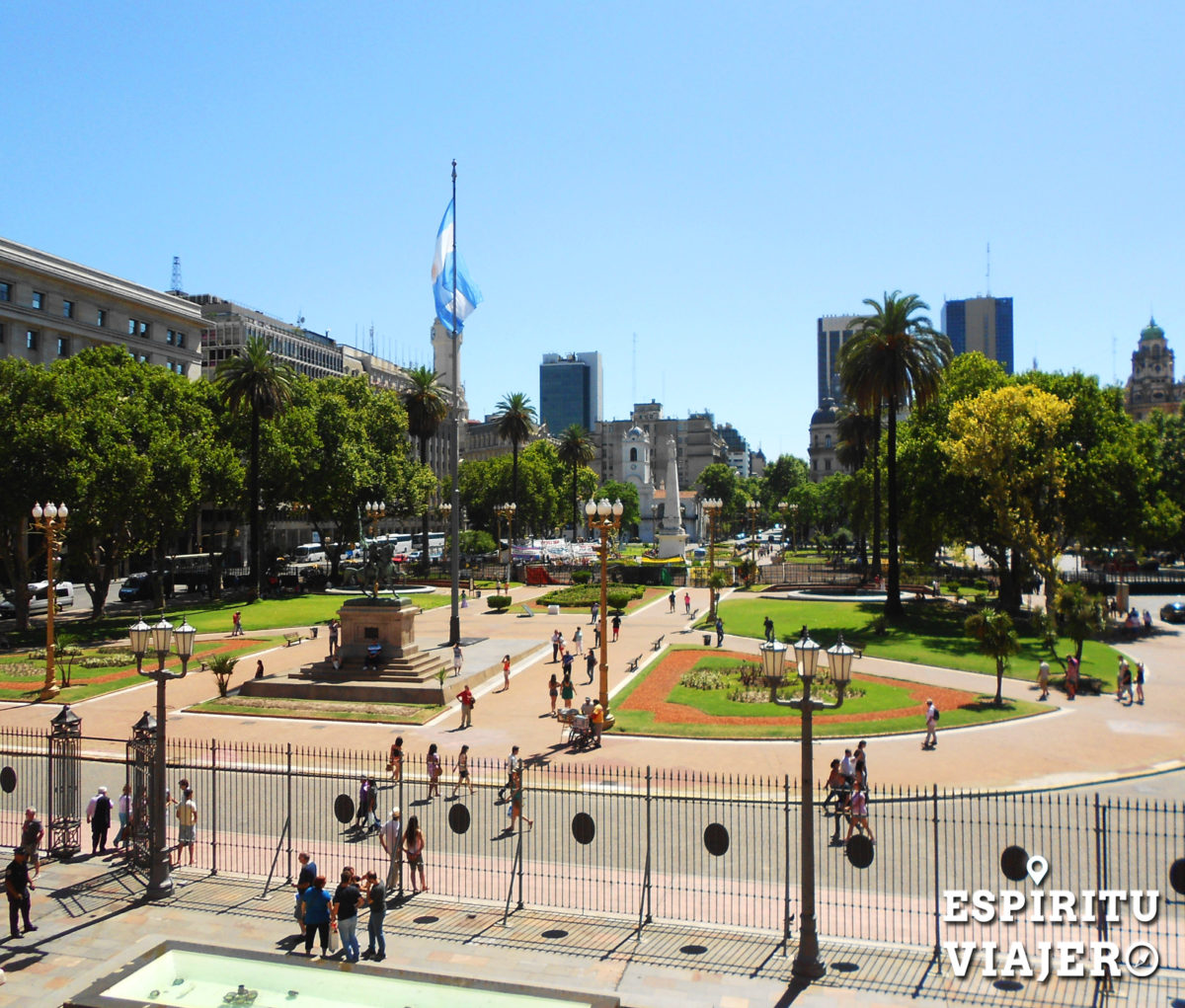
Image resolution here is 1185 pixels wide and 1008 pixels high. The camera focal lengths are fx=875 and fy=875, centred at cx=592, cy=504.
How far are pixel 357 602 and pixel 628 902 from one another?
20.4 metres

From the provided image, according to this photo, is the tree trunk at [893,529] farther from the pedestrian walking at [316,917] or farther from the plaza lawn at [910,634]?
the pedestrian walking at [316,917]

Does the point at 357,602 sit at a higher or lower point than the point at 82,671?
higher

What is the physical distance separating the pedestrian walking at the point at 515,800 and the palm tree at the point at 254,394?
1730 inches

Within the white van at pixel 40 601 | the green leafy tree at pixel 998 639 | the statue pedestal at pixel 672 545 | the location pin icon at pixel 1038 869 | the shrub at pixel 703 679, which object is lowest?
the shrub at pixel 703 679

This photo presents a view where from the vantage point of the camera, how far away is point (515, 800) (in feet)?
52.2

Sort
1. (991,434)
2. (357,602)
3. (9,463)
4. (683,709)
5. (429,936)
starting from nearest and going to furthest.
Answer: (429,936), (683,709), (357,602), (9,463), (991,434)

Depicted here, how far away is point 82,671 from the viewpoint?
34062mm

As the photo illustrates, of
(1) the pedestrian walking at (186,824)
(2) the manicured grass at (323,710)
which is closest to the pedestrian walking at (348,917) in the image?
(1) the pedestrian walking at (186,824)

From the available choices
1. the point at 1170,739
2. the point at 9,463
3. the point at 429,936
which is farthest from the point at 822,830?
the point at 9,463

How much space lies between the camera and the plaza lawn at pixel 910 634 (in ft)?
112

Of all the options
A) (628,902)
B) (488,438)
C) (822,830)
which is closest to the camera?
(628,902)

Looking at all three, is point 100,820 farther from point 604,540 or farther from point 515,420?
point 515,420

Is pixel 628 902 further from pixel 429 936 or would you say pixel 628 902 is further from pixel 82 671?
pixel 82 671

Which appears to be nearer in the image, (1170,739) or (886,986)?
(886,986)
